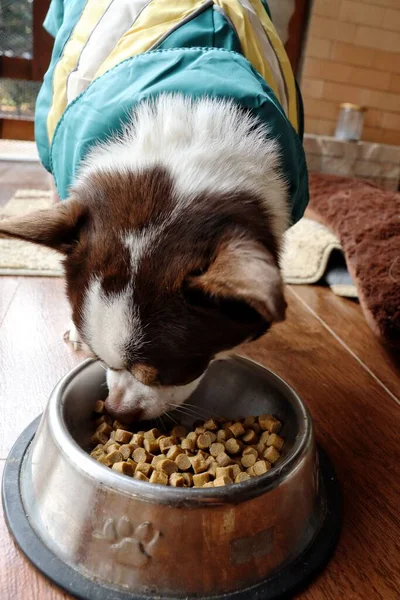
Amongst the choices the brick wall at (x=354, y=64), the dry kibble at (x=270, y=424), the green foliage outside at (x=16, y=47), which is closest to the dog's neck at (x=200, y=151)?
the dry kibble at (x=270, y=424)

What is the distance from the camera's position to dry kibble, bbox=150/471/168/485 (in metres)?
0.97

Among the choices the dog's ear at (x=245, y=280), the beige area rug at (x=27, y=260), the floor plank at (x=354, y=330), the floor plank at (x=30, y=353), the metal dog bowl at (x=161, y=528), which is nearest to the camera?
the dog's ear at (x=245, y=280)

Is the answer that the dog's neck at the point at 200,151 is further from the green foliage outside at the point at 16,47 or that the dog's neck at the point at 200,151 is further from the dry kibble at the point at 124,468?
the green foliage outside at the point at 16,47

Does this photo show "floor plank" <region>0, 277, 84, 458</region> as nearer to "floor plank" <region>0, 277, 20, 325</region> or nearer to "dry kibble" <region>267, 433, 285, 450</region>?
"floor plank" <region>0, 277, 20, 325</region>

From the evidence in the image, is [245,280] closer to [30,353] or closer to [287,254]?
[30,353]

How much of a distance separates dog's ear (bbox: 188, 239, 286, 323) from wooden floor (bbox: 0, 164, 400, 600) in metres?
0.52

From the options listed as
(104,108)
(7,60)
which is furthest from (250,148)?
(7,60)

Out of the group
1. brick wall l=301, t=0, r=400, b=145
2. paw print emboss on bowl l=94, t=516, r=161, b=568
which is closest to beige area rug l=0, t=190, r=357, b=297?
paw print emboss on bowl l=94, t=516, r=161, b=568

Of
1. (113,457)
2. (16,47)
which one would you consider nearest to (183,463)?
(113,457)

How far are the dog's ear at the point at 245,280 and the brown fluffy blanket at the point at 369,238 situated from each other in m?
1.00

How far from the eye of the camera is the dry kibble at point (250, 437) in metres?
1.15

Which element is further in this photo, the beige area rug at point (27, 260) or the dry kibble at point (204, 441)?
the beige area rug at point (27, 260)

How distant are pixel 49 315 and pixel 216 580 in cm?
109

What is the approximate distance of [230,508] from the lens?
0.86m
